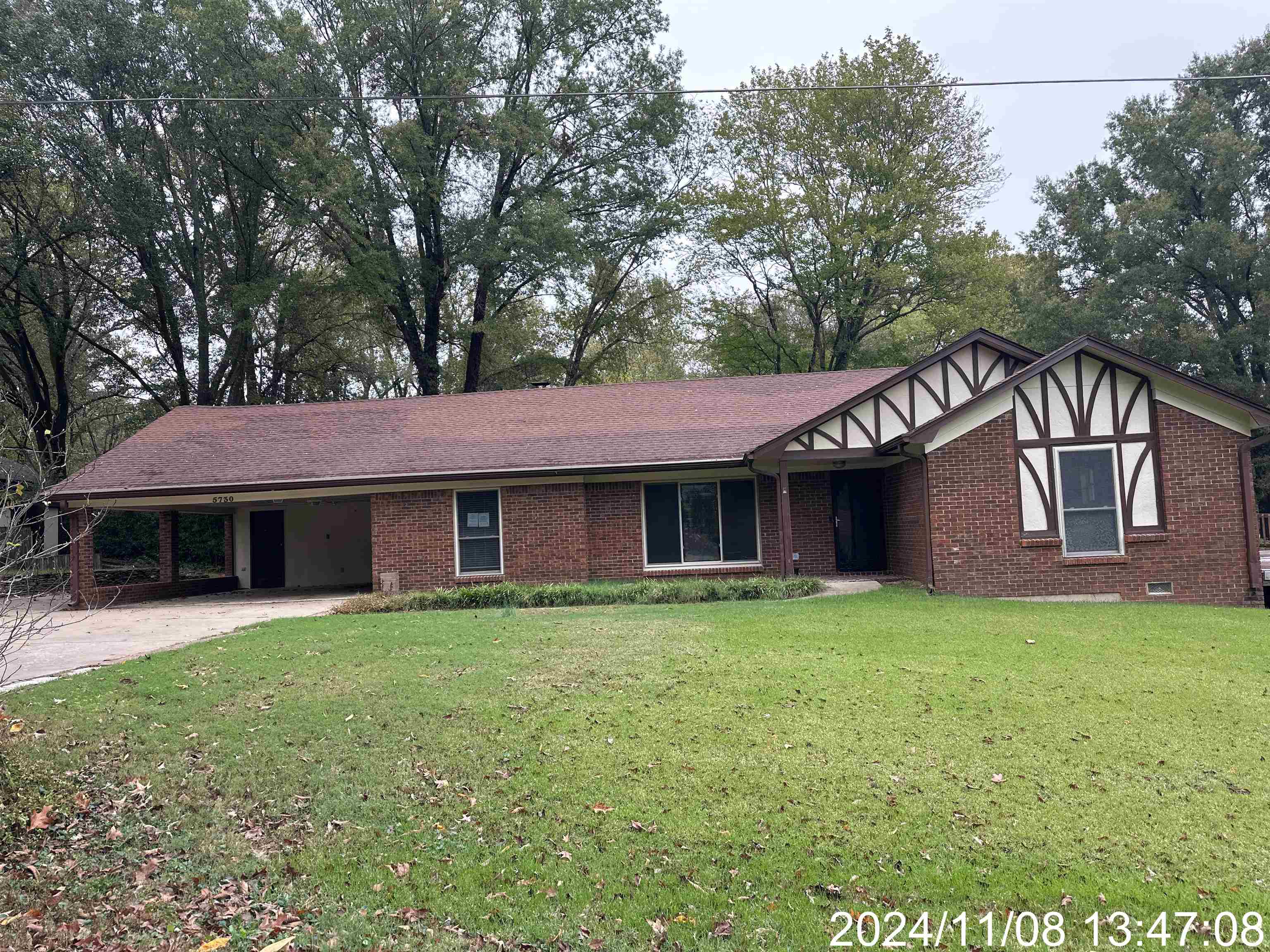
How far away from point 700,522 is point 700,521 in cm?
2

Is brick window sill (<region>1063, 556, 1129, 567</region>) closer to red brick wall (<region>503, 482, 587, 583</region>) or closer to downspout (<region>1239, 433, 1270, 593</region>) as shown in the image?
downspout (<region>1239, 433, 1270, 593</region>)

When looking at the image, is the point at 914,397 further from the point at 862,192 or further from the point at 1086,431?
the point at 862,192

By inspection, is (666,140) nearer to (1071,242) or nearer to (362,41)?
(362,41)

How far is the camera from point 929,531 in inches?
552

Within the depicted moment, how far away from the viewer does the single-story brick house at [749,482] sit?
13.7 metres

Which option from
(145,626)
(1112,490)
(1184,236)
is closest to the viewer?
(145,626)

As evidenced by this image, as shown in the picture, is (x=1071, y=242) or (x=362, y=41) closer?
(x=362, y=41)

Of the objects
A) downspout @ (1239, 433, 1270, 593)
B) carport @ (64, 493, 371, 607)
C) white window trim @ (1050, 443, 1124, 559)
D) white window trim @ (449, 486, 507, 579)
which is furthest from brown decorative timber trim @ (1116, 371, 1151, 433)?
carport @ (64, 493, 371, 607)

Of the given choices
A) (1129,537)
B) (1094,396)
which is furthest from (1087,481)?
(1094,396)

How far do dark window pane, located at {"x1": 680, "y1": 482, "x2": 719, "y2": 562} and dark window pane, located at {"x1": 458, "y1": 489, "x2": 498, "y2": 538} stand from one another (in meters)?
3.68

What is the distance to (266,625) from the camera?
1237 cm

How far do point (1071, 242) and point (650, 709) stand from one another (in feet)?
115

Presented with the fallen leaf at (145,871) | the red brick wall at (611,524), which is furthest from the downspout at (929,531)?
the fallen leaf at (145,871)

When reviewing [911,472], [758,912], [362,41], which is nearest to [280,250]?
[362,41]
